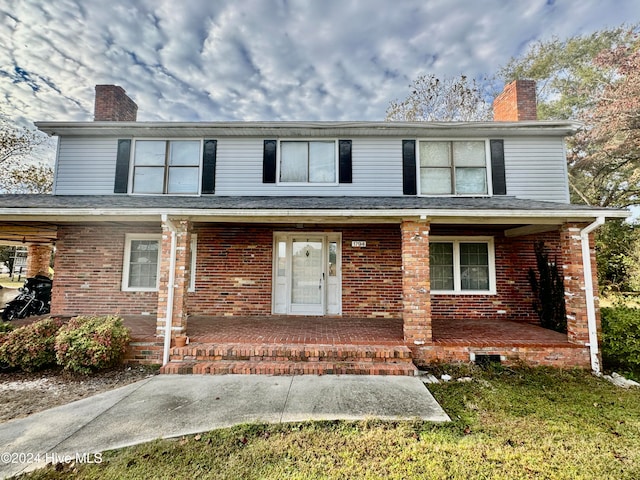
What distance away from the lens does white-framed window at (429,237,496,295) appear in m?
7.74

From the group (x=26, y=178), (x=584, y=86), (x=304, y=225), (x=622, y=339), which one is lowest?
(x=622, y=339)

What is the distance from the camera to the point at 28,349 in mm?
4832

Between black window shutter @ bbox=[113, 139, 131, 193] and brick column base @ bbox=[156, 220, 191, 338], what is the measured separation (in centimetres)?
337

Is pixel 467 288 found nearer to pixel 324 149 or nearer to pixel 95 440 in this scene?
pixel 324 149

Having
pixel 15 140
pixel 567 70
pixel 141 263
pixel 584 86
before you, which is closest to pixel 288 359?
pixel 141 263

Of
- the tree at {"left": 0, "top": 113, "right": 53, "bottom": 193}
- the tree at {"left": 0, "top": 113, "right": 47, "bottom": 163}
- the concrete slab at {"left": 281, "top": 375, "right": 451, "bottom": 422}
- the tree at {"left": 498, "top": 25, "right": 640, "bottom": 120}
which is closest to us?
the concrete slab at {"left": 281, "top": 375, "right": 451, "bottom": 422}

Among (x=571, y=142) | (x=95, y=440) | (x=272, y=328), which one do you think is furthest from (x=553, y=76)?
(x=95, y=440)

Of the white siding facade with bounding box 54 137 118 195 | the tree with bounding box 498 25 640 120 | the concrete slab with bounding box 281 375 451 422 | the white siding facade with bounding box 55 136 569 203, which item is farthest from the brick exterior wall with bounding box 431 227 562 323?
the tree with bounding box 498 25 640 120

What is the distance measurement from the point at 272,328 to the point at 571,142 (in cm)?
1847

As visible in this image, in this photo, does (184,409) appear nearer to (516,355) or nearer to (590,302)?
(516,355)

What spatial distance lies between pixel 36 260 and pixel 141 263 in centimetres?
703

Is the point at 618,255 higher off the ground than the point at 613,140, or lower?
lower

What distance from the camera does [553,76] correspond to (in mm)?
17625

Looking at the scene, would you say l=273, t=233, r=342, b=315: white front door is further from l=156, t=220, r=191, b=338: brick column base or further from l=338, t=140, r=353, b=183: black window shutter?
l=156, t=220, r=191, b=338: brick column base
